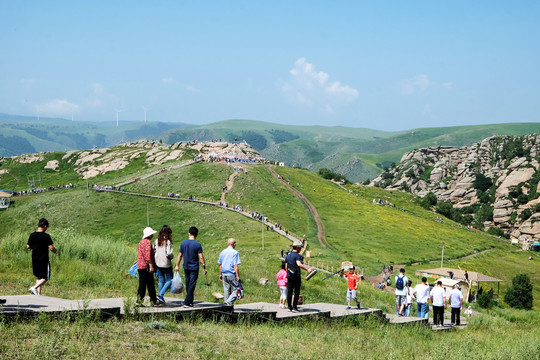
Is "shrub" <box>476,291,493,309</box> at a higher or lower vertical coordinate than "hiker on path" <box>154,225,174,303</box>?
lower

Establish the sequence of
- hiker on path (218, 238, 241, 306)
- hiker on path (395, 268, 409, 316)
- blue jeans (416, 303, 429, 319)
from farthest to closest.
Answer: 1. hiker on path (395, 268, 409, 316)
2. blue jeans (416, 303, 429, 319)
3. hiker on path (218, 238, 241, 306)

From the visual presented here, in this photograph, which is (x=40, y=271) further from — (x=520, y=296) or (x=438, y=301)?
(x=520, y=296)

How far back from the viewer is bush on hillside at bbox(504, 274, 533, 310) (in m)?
63.7

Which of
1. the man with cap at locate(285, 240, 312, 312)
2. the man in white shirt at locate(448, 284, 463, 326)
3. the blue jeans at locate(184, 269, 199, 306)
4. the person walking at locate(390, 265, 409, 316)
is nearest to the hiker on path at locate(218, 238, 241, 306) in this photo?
the blue jeans at locate(184, 269, 199, 306)

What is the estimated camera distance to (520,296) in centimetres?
6481

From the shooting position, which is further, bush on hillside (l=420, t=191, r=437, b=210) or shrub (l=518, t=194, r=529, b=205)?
shrub (l=518, t=194, r=529, b=205)

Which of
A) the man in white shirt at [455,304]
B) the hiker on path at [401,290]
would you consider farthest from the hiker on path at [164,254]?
the man in white shirt at [455,304]

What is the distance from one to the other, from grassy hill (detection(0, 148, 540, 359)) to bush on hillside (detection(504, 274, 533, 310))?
2.87 m

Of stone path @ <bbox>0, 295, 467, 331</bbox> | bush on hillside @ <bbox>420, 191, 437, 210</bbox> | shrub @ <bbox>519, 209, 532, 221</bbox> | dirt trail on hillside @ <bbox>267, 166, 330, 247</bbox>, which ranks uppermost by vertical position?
stone path @ <bbox>0, 295, 467, 331</bbox>

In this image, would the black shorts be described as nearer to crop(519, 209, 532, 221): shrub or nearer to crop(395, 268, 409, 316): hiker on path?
crop(395, 268, 409, 316): hiker on path

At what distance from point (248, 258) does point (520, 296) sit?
44.4 m

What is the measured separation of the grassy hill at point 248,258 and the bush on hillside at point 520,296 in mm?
2868

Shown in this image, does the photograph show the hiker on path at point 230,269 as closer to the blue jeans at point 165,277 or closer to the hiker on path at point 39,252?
the blue jeans at point 165,277

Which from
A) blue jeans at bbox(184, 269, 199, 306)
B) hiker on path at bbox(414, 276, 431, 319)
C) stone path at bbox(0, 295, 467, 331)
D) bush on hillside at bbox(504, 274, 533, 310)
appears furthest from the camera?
bush on hillside at bbox(504, 274, 533, 310)
